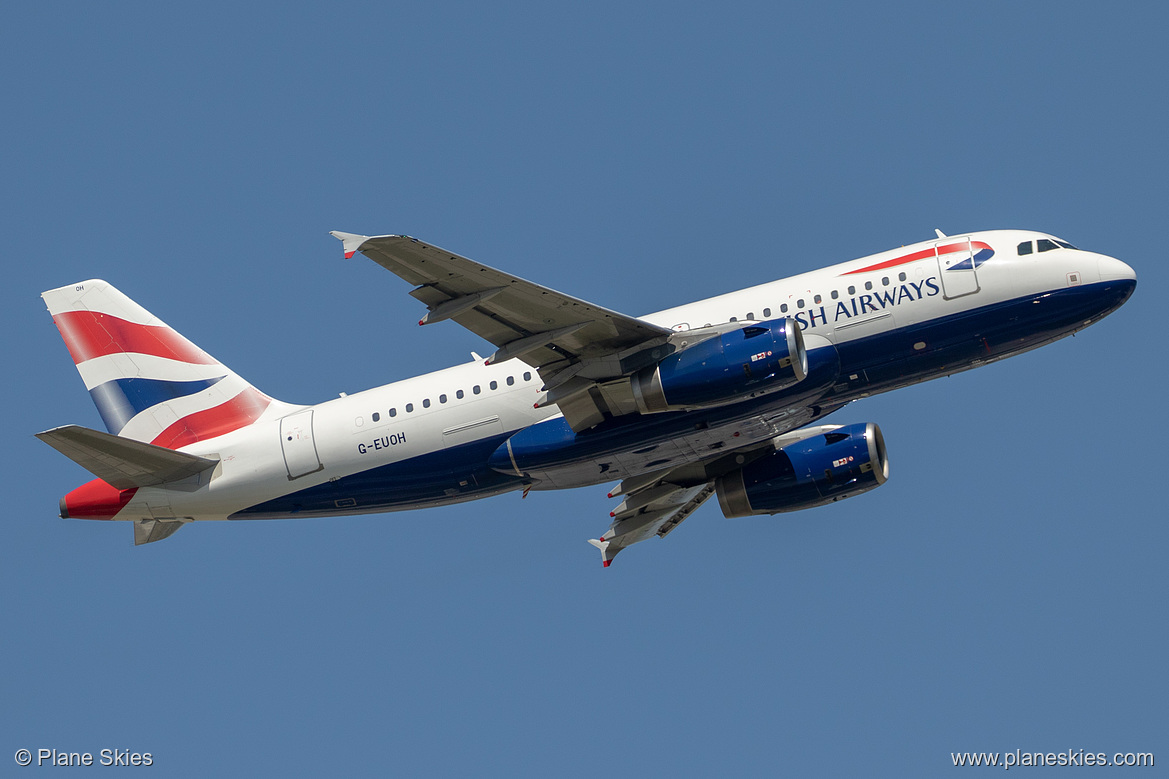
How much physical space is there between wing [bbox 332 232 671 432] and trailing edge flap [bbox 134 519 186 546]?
1340cm

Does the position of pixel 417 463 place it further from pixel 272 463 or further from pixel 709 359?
pixel 709 359

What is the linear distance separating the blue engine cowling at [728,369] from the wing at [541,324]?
807mm

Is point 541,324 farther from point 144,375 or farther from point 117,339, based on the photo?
point 117,339

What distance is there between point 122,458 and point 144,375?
16.7 feet

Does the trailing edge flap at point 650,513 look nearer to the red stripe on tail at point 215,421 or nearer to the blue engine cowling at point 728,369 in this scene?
the blue engine cowling at point 728,369

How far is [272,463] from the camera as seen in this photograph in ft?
130

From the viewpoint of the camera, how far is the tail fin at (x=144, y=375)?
4162 cm

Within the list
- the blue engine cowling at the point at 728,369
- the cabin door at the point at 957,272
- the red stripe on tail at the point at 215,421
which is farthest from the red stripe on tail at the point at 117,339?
the cabin door at the point at 957,272

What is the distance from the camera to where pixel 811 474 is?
136 feet

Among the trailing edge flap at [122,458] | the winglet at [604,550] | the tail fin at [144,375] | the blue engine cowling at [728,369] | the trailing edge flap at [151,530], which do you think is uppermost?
the tail fin at [144,375]

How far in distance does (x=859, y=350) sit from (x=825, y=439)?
21.0 ft

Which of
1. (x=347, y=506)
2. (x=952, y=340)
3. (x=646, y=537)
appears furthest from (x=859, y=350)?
(x=347, y=506)

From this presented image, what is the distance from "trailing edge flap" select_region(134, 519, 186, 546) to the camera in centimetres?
4088

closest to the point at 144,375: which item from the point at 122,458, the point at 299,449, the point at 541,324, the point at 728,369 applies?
the point at 122,458
